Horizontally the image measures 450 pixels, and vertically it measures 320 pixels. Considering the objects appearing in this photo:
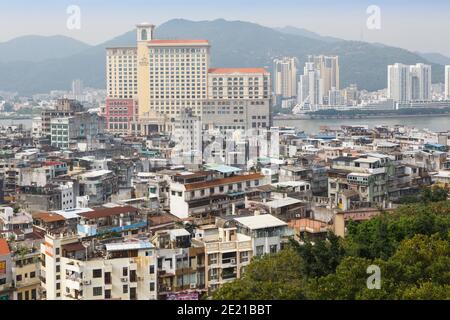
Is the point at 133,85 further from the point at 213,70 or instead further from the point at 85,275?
the point at 85,275

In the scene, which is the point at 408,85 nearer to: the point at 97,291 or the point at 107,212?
the point at 107,212

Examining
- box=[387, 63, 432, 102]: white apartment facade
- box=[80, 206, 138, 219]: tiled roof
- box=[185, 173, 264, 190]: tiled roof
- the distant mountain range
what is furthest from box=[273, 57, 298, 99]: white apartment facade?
box=[80, 206, 138, 219]: tiled roof

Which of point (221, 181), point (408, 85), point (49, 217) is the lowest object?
point (49, 217)

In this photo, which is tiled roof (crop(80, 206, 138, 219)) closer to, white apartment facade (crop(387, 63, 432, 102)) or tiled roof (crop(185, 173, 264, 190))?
tiled roof (crop(185, 173, 264, 190))

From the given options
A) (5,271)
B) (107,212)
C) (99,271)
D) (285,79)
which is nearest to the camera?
(99,271)

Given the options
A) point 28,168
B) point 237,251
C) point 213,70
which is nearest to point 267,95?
point 213,70

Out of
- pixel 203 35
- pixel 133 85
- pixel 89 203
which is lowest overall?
pixel 89 203

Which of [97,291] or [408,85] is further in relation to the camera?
[408,85]

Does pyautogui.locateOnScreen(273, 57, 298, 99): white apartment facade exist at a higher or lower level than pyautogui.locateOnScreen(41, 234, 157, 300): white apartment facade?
higher

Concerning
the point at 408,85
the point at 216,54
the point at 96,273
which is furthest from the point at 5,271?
the point at 408,85
